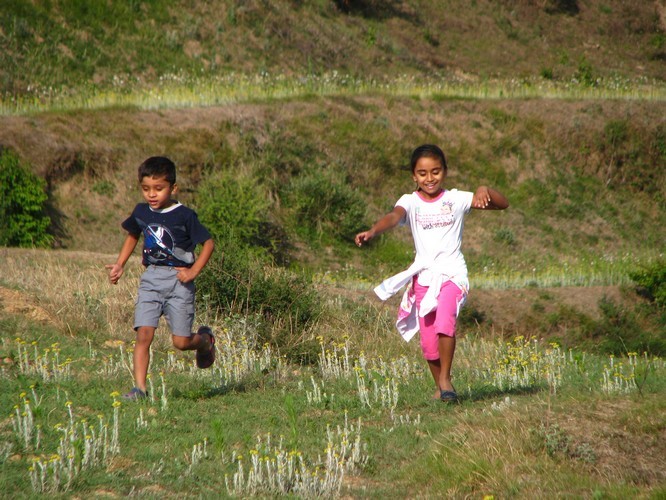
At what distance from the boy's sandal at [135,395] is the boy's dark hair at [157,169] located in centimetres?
153

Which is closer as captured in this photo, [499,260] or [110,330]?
[110,330]

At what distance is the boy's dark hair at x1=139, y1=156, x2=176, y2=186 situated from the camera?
6.59 m

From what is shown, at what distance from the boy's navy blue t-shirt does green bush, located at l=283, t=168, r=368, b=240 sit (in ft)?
51.5

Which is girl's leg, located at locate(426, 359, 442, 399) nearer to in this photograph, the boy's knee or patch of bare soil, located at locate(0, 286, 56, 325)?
the boy's knee

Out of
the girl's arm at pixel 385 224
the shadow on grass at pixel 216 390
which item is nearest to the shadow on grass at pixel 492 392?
the girl's arm at pixel 385 224

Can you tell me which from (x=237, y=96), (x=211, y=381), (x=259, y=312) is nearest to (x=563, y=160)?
(x=237, y=96)

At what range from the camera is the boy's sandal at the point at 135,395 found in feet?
21.4

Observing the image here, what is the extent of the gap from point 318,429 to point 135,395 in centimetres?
138

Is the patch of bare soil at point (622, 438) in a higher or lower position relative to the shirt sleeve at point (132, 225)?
lower

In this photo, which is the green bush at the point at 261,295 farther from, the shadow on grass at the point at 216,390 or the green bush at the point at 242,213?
the green bush at the point at 242,213

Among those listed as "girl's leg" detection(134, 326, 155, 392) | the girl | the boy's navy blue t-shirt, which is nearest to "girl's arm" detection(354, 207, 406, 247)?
the girl

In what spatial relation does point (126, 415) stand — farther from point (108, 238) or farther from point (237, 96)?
point (237, 96)

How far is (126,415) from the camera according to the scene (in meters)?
6.09

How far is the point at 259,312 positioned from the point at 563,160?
782 inches
